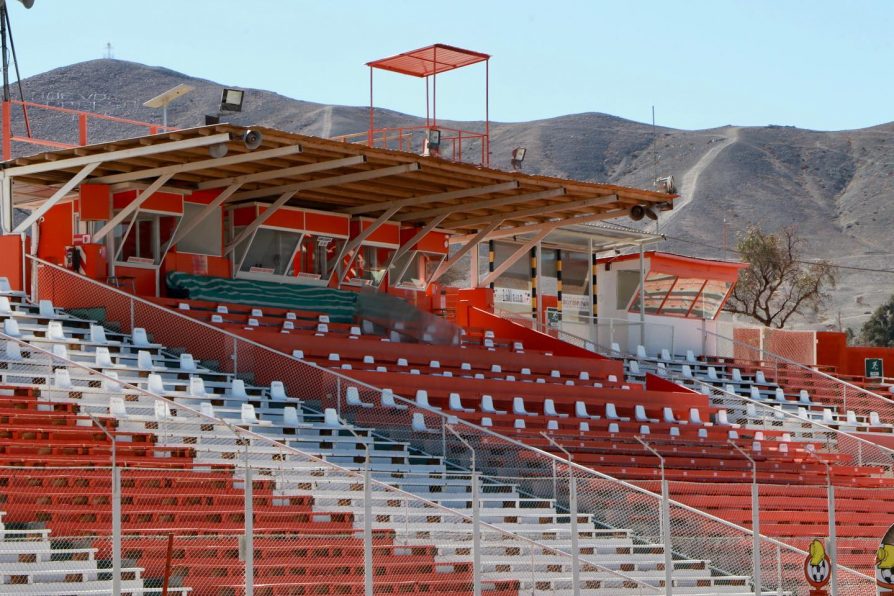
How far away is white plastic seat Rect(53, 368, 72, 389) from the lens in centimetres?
1873

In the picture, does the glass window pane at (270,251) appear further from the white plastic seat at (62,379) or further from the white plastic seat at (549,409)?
the white plastic seat at (62,379)

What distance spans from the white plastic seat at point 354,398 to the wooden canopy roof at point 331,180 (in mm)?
4146

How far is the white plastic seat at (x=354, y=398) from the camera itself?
21000mm

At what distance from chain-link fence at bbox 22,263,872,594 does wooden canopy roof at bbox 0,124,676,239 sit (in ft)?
7.24

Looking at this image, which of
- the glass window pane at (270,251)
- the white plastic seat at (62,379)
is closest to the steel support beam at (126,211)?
the glass window pane at (270,251)

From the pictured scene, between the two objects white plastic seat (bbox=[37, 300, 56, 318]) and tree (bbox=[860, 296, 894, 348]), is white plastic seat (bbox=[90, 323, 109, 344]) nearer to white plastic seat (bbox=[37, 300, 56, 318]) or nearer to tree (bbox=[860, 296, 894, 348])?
white plastic seat (bbox=[37, 300, 56, 318])

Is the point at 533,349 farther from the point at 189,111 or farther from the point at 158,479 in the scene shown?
the point at 189,111

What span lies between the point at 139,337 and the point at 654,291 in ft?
54.8

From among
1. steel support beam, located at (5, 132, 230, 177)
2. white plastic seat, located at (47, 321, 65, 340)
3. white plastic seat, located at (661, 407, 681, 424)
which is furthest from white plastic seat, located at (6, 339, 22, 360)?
white plastic seat, located at (661, 407, 681, 424)

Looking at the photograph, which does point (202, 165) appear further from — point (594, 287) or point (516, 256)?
point (594, 287)

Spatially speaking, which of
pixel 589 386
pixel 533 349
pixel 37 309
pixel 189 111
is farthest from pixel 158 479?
pixel 189 111

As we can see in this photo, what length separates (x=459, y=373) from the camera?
87.4 feet

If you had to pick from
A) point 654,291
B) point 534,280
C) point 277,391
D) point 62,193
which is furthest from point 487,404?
point 654,291

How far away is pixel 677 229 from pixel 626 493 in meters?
97.3
